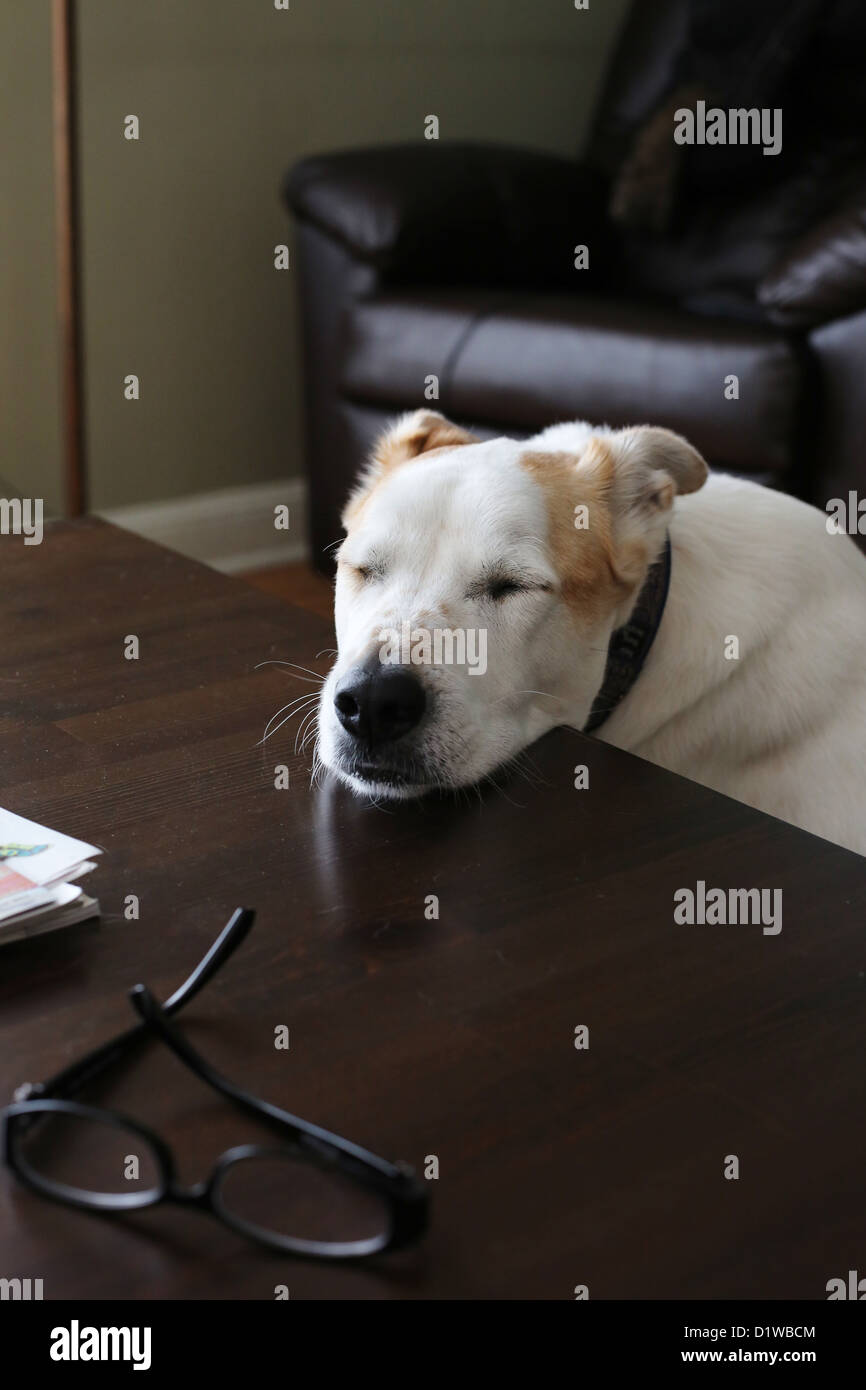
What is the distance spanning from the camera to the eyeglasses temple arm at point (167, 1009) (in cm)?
68

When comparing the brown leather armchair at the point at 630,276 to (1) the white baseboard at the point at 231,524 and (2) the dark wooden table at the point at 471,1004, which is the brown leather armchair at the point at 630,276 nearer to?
(1) the white baseboard at the point at 231,524

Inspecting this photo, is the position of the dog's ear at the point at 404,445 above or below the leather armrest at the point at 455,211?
below

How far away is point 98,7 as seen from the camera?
9.41 ft

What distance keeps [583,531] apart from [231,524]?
2324 mm

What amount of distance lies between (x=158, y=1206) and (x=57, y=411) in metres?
2.75

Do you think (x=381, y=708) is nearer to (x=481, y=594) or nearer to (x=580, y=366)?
(x=481, y=594)

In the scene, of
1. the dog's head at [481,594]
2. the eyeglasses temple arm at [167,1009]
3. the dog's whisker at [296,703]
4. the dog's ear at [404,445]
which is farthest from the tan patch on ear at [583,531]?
the eyeglasses temple arm at [167,1009]

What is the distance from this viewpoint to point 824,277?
7.58 feet

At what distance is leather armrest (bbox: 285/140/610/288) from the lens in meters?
2.79

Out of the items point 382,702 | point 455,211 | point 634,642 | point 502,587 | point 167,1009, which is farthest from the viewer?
point 455,211

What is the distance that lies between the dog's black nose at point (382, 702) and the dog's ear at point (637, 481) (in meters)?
0.26

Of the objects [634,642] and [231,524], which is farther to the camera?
[231,524]

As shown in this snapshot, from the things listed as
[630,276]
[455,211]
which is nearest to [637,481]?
[455,211]
